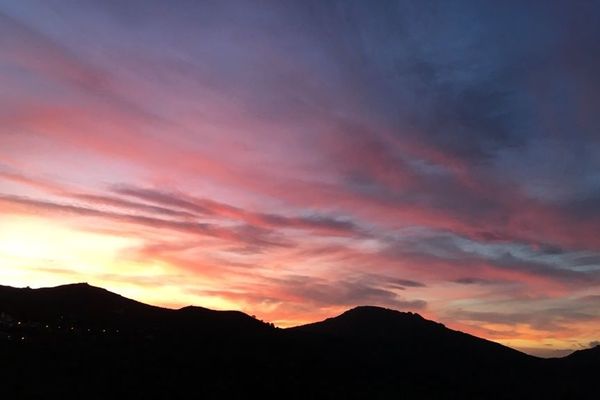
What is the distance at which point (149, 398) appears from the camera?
126 meters

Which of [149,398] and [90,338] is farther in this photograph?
[90,338]

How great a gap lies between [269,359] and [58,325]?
250ft

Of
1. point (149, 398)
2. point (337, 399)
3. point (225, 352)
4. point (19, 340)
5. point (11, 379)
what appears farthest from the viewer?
point (225, 352)

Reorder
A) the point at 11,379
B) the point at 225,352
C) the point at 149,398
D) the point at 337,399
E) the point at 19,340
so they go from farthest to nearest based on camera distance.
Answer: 1. the point at 225,352
2. the point at 337,399
3. the point at 19,340
4. the point at 149,398
5. the point at 11,379

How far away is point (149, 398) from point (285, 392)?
163ft

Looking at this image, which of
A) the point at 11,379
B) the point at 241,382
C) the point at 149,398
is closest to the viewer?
the point at 11,379

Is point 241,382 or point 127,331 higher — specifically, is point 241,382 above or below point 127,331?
below

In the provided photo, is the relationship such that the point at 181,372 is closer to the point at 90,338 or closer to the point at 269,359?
the point at 90,338

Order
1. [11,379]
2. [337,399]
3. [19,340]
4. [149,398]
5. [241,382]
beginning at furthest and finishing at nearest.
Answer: [337,399]
[241,382]
[19,340]
[149,398]
[11,379]

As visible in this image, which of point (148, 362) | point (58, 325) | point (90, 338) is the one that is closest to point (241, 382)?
point (148, 362)

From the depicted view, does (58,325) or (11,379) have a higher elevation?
(58,325)

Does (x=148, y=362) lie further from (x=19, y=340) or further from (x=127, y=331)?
(x=127, y=331)

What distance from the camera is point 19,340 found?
14712cm

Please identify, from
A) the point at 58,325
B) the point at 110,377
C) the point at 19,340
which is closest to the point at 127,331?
the point at 58,325
